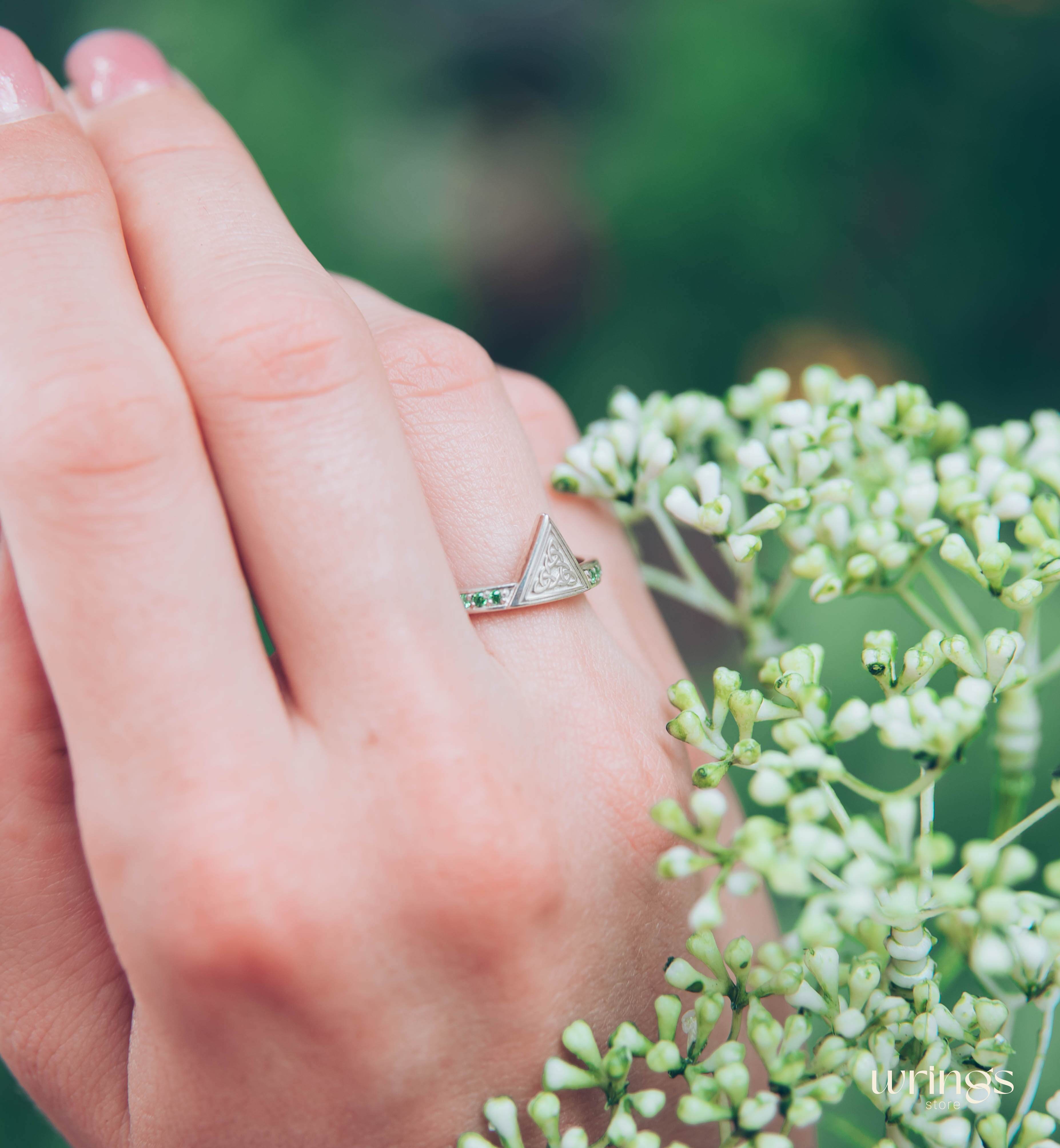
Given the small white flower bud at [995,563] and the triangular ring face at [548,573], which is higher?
the small white flower bud at [995,563]

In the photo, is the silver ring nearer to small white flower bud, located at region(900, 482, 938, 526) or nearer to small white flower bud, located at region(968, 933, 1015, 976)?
small white flower bud, located at region(900, 482, 938, 526)

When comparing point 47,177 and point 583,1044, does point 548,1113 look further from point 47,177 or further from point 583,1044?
point 47,177

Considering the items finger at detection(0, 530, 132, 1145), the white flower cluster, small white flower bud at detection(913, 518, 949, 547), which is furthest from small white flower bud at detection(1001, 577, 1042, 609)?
finger at detection(0, 530, 132, 1145)

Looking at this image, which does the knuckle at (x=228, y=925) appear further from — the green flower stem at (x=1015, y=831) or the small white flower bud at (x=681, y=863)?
the green flower stem at (x=1015, y=831)

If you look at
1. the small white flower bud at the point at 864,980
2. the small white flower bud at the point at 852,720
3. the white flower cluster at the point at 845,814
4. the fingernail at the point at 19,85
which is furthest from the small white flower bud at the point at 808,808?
the fingernail at the point at 19,85

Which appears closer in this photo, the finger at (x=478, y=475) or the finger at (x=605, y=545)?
the finger at (x=478, y=475)

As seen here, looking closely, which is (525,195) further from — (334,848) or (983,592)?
(334,848)
